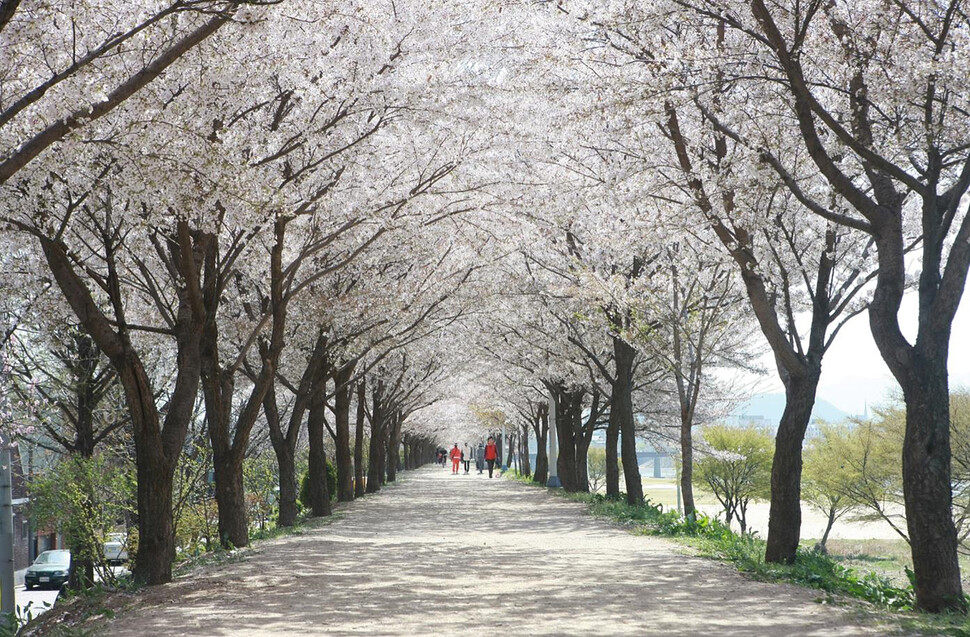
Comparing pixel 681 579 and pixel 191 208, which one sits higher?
pixel 191 208

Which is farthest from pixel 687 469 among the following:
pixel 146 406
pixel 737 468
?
pixel 737 468

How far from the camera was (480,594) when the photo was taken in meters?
9.04

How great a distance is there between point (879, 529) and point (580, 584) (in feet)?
176

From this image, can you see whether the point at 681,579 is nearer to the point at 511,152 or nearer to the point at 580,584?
the point at 580,584

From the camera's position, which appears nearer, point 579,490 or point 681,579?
point 681,579

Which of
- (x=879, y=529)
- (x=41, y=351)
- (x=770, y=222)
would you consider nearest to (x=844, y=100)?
(x=770, y=222)

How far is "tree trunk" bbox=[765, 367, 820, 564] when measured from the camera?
11125mm

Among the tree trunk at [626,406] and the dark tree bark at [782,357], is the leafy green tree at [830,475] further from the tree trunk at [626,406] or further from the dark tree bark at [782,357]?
the dark tree bark at [782,357]

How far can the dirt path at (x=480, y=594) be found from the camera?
722 centimetres

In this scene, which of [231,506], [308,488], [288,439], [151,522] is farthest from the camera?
[308,488]

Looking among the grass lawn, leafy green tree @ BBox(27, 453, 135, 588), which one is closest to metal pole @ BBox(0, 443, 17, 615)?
leafy green tree @ BBox(27, 453, 135, 588)

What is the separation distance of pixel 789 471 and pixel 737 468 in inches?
1560

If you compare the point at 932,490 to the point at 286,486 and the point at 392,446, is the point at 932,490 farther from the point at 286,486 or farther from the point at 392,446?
the point at 392,446

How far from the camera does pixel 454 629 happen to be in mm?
7117
